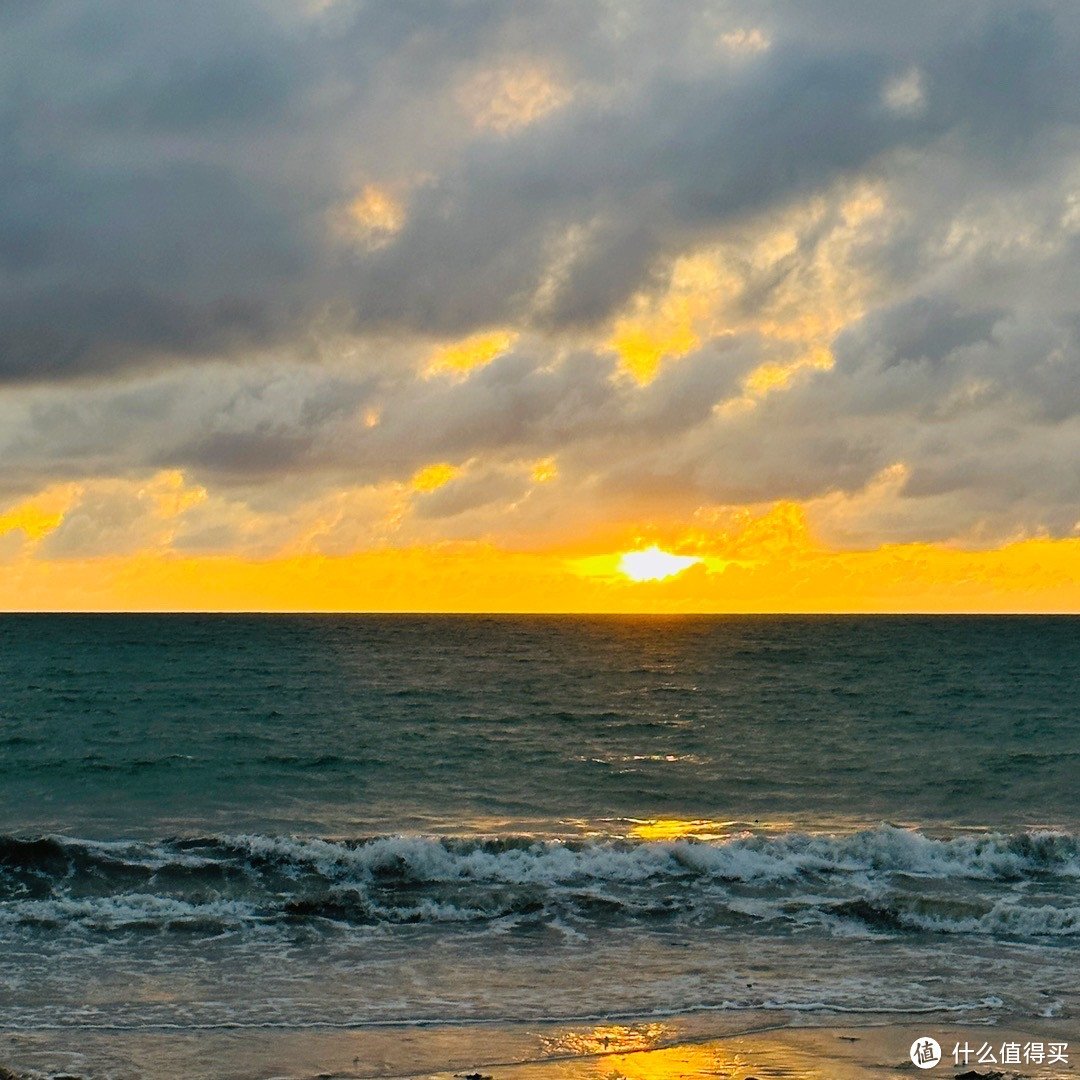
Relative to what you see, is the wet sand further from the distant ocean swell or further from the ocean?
the distant ocean swell

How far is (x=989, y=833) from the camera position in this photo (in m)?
30.2

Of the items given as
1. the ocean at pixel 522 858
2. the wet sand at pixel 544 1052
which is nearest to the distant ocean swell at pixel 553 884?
the ocean at pixel 522 858

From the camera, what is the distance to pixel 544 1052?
47.2 ft

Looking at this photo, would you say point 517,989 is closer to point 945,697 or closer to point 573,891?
point 573,891

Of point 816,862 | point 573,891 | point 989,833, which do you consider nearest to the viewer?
point 573,891

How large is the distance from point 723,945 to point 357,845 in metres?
10.5

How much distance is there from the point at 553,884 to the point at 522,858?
160 centimetres

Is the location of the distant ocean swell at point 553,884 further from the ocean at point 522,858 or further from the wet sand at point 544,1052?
the wet sand at point 544,1052

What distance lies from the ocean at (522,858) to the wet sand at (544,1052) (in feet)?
1.42

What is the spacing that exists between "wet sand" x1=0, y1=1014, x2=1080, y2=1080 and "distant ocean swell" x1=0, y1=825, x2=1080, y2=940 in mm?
6370

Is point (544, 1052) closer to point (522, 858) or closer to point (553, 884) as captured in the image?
point (553, 884)

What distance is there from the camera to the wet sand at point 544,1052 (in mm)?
13523

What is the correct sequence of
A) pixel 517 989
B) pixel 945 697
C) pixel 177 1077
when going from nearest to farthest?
1. pixel 177 1077
2. pixel 517 989
3. pixel 945 697

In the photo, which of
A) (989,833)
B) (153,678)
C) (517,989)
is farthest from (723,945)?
(153,678)
